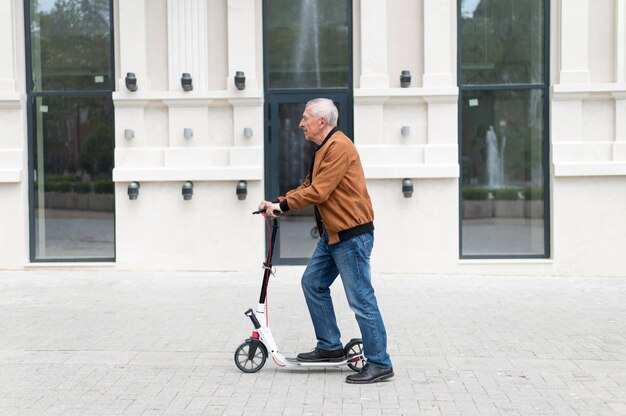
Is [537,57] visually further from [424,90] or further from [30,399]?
[30,399]

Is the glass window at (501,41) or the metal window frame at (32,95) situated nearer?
the glass window at (501,41)

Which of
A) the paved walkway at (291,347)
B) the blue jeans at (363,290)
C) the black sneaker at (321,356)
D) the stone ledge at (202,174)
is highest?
the stone ledge at (202,174)

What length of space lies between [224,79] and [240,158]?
1.07 metres

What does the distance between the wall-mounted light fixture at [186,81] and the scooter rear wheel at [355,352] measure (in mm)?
6279

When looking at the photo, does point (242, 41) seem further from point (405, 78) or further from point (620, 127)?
point (620, 127)

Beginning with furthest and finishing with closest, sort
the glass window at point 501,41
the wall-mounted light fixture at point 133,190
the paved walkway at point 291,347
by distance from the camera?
the glass window at point 501,41, the wall-mounted light fixture at point 133,190, the paved walkway at point 291,347

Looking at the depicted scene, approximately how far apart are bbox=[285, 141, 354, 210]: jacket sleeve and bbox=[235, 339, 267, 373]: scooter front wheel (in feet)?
3.65

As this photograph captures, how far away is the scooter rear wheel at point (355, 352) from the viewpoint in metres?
7.53

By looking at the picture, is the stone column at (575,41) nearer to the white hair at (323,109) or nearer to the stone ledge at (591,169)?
the stone ledge at (591,169)

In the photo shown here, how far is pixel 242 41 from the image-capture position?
13273 millimetres

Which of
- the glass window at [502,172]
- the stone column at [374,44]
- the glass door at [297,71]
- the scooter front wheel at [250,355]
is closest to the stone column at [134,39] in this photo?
the glass door at [297,71]

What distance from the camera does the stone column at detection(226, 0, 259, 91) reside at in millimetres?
13258

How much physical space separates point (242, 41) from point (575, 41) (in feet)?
14.1

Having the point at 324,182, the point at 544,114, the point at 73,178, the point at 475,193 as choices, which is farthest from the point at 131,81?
the point at 324,182
